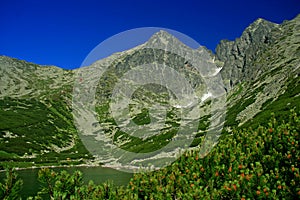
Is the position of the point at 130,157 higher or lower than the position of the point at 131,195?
higher

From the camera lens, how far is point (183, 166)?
1703 centimetres

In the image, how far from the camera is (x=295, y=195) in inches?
425

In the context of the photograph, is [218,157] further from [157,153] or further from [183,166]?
[157,153]

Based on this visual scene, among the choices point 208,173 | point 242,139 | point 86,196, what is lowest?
point 86,196

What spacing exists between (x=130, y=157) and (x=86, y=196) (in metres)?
190

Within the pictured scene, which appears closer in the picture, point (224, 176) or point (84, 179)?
point (224, 176)

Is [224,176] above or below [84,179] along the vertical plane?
below

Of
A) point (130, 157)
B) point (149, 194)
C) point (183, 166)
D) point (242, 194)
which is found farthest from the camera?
point (130, 157)

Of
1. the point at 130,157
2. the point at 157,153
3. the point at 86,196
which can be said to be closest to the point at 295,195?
the point at 86,196

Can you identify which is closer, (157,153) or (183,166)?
(183,166)

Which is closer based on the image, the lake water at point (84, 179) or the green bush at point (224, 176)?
the green bush at point (224, 176)

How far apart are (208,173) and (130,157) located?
18784cm

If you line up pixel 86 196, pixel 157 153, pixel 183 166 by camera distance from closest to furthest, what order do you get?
pixel 86 196
pixel 183 166
pixel 157 153

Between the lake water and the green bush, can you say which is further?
the lake water
